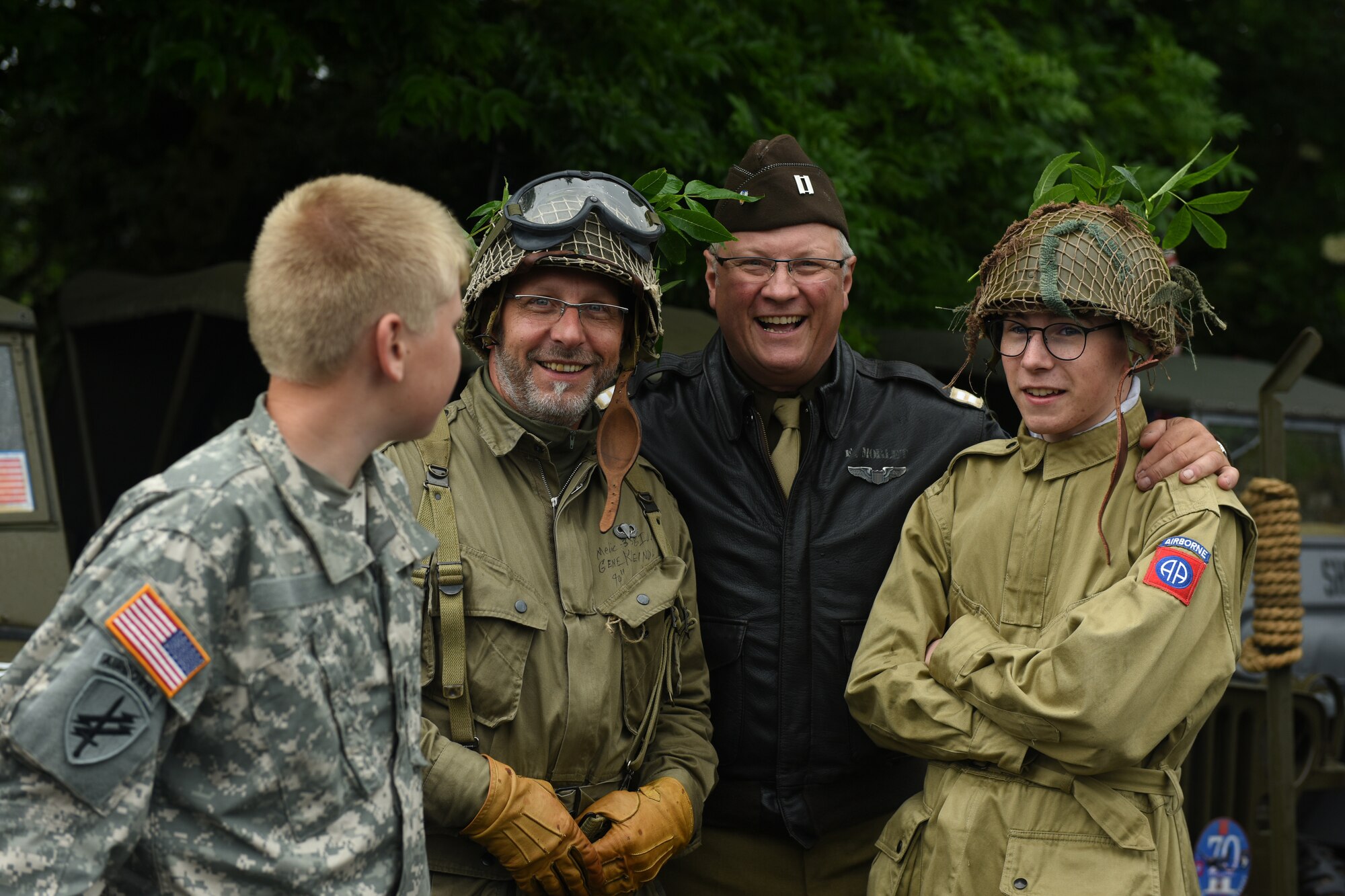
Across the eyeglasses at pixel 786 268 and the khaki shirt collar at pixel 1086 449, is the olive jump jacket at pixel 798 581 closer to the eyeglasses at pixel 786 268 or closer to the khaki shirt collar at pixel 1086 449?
the eyeglasses at pixel 786 268

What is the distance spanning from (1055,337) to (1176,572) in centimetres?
52

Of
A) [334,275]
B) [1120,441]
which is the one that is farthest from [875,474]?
[334,275]

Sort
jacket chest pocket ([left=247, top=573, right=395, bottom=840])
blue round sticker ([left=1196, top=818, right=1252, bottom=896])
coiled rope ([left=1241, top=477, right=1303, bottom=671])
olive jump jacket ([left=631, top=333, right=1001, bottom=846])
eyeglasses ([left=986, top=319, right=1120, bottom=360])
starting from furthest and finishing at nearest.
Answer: blue round sticker ([left=1196, top=818, right=1252, bottom=896]), coiled rope ([left=1241, top=477, right=1303, bottom=671]), olive jump jacket ([left=631, top=333, right=1001, bottom=846]), eyeglasses ([left=986, top=319, right=1120, bottom=360]), jacket chest pocket ([left=247, top=573, right=395, bottom=840])

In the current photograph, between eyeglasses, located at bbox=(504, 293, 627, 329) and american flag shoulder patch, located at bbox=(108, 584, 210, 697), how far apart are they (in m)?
1.31

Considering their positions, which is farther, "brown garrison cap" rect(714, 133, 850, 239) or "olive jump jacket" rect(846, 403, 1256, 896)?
"brown garrison cap" rect(714, 133, 850, 239)

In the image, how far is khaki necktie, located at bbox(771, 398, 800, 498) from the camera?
3.14 meters

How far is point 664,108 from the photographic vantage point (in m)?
6.32

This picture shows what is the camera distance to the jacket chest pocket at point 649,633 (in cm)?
265

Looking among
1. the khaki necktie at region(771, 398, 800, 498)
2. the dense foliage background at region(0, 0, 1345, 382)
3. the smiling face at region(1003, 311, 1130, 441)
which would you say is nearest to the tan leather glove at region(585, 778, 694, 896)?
the khaki necktie at region(771, 398, 800, 498)

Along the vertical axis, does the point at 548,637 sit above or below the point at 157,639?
below

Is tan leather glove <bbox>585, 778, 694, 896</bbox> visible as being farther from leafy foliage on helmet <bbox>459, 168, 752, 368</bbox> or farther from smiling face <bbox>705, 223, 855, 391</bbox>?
smiling face <bbox>705, 223, 855, 391</bbox>

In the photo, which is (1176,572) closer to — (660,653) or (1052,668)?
(1052,668)

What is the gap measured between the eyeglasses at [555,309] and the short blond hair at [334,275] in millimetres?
953

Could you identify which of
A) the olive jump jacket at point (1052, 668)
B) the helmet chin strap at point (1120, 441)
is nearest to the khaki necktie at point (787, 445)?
the olive jump jacket at point (1052, 668)
